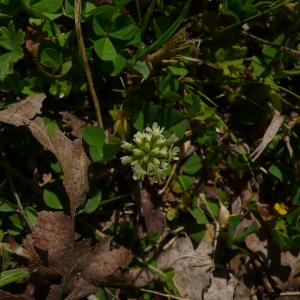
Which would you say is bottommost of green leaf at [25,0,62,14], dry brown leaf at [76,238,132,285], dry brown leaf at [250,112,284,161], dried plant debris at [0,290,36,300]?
dried plant debris at [0,290,36,300]

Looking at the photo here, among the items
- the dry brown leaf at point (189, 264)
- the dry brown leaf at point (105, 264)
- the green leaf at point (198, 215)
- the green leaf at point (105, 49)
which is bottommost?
the dry brown leaf at point (189, 264)

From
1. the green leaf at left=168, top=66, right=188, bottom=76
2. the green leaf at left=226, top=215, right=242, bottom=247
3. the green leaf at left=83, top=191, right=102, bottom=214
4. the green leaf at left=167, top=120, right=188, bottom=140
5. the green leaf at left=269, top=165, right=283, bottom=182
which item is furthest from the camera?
the green leaf at left=269, top=165, right=283, bottom=182

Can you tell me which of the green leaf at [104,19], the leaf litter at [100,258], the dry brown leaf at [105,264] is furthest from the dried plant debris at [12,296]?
the green leaf at [104,19]

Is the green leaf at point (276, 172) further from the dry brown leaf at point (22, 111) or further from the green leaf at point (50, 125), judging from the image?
the dry brown leaf at point (22, 111)

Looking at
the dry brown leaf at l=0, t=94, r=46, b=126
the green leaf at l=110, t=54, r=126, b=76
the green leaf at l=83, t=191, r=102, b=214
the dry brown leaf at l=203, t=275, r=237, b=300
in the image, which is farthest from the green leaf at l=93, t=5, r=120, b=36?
the dry brown leaf at l=203, t=275, r=237, b=300

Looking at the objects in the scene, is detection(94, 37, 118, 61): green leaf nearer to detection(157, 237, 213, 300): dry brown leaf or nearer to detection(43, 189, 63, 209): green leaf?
detection(43, 189, 63, 209): green leaf
